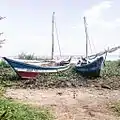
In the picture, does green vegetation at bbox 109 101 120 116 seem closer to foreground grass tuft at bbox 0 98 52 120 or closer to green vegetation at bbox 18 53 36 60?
foreground grass tuft at bbox 0 98 52 120

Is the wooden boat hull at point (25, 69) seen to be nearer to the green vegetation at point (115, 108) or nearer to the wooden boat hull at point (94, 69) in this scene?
the wooden boat hull at point (94, 69)

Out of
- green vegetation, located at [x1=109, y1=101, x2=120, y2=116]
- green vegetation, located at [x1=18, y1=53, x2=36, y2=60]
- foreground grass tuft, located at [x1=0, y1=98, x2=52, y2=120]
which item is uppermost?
foreground grass tuft, located at [x1=0, y1=98, x2=52, y2=120]

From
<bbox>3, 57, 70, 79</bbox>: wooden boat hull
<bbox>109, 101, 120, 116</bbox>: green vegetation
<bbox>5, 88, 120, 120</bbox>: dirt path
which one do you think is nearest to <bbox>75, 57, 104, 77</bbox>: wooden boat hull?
<bbox>3, 57, 70, 79</bbox>: wooden boat hull

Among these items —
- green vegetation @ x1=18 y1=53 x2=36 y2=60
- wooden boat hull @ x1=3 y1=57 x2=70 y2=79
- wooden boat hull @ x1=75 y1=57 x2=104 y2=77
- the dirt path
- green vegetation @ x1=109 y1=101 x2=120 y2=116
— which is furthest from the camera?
green vegetation @ x1=18 y1=53 x2=36 y2=60

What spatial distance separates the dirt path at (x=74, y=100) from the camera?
8414 millimetres

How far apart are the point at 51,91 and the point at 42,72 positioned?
5.86 metres

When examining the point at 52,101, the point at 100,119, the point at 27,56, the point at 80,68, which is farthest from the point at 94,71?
the point at 27,56

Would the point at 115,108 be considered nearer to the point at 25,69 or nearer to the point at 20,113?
the point at 20,113

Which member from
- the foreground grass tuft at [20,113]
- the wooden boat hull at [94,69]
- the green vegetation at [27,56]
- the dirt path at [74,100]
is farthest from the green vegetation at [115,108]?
the green vegetation at [27,56]

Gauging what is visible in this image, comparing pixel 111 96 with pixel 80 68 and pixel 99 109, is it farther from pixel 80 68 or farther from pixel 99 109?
pixel 80 68

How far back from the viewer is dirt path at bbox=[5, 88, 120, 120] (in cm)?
841

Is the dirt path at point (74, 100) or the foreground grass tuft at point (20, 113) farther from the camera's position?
the dirt path at point (74, 100)

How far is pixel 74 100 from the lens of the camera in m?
11.2

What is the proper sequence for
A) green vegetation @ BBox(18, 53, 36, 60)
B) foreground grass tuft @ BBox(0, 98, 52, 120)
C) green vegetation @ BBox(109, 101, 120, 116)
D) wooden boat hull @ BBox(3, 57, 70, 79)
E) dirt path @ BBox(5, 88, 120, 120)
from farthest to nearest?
green vegetation @ BBox(18, 53, 36, 60), wooden boat hull @ BBox(3, 57, 70, 79), green vegetation @ BBox(109, 101, 120, 116), dirt path @ BBox(5, 88, 120, 120), foreground grass tuft @ BBox(0, 98, 52, 120)
